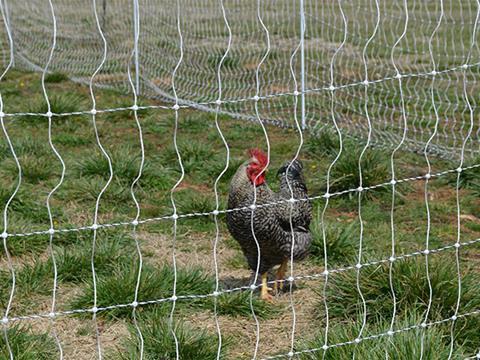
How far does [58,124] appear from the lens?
27.4 feet

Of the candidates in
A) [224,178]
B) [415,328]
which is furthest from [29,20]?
[415,328]

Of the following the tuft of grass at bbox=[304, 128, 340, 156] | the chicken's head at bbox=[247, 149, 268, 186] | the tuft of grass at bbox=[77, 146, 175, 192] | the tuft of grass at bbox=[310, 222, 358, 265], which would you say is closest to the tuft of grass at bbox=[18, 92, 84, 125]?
the tuft of grass at bbox=[77, 146, 175, 192]

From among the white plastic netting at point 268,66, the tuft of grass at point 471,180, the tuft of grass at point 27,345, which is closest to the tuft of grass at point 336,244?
the white plastic netting at point 268,66

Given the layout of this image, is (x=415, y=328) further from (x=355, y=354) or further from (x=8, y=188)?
(x=8, y=188)

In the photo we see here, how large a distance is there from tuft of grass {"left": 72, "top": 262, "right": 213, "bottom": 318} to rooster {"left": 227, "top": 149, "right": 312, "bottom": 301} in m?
0.33

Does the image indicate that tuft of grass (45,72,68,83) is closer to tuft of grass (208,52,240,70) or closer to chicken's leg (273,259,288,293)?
tuft of grass (208,52,240,70)

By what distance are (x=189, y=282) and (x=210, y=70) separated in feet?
20.8

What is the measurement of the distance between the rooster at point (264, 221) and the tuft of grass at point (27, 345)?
116 cm

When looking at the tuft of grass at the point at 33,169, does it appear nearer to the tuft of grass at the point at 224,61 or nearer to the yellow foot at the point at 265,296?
the yellow foot at the point at 265,296

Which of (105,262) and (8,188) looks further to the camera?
(8,188)

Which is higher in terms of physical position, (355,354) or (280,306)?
(355,354)

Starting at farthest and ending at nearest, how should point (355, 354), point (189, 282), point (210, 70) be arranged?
point (210, 70) → point (189, 282) → point (355, 354)

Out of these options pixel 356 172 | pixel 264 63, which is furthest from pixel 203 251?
pixel 264 63

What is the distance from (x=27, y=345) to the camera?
388 cm
